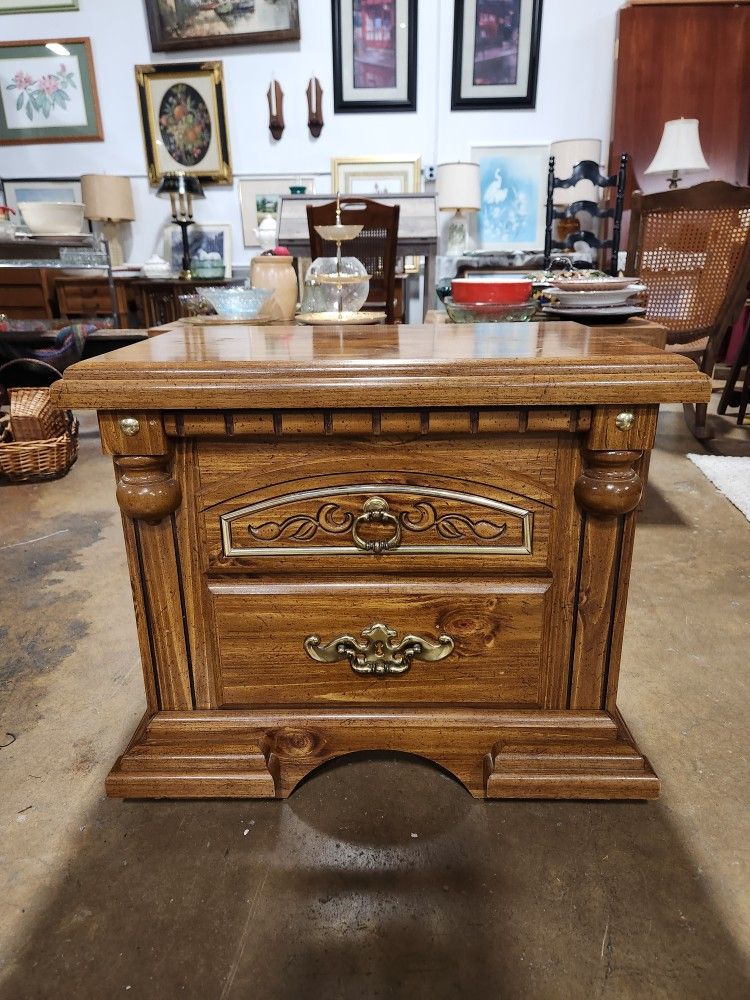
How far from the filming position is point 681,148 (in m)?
3.88

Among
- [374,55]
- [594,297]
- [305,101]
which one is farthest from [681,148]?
[594,297]

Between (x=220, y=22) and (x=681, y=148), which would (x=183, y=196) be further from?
(x=681, y=148)

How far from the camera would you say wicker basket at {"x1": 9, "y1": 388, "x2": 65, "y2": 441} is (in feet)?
8.43

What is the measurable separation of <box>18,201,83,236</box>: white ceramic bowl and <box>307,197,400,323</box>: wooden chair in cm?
175

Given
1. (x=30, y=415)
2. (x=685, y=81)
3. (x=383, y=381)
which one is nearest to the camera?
(x=383, y=381)

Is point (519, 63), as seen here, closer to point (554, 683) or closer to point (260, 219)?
point (260, 219)

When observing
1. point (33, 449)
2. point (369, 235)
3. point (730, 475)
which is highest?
point (369, 235)

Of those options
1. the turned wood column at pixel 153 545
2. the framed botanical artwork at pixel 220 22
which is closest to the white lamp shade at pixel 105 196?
the framed botanical artwork at pixel 220 22

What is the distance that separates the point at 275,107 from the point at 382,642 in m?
4.59

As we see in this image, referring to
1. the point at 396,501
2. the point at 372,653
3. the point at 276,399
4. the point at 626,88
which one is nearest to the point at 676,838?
the point at 372,653

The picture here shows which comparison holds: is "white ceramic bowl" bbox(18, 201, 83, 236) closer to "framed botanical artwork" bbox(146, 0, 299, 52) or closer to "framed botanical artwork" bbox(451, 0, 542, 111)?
"framed botanical artwork" bbox(146, 0, 299, 52)

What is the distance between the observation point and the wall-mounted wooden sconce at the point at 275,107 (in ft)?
14.3

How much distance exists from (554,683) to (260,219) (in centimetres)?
457

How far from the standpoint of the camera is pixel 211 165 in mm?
4617
